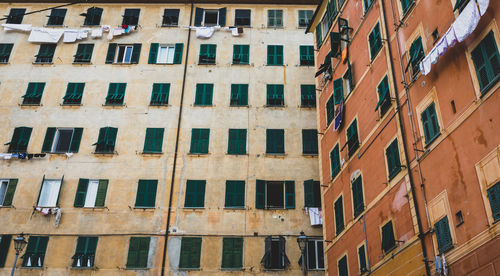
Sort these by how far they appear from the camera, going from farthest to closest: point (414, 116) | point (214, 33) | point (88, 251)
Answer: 1. point (214, 33)
2. point (88, 251)
3. point (414, 116)

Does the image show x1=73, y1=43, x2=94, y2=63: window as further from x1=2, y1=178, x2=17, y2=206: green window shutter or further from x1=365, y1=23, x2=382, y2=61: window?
x1=365, y1=23, x2=382, y2=61: window

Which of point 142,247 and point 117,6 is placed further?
point 117,6

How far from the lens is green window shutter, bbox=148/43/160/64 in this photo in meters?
35.1

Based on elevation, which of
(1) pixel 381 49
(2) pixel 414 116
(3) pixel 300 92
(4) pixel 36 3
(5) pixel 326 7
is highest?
Answer: (4) pixel 36 3

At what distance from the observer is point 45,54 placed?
3544 cm

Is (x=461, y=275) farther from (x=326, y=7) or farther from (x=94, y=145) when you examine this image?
(x=94, y=145)

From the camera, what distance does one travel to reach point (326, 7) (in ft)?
99.1

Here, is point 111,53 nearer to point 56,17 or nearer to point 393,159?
point 56,17

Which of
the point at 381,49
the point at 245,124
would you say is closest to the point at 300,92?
the point at 245,124

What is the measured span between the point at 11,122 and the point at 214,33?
15.1 meters

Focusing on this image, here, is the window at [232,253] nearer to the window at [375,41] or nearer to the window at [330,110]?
the window at [330,110]

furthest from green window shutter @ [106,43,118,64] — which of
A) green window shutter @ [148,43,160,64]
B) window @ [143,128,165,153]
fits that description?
window @ [143,128,165,153]

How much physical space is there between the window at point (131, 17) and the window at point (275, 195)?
15.9 metres

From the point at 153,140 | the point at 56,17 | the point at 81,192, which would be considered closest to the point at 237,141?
the point at 153,140
